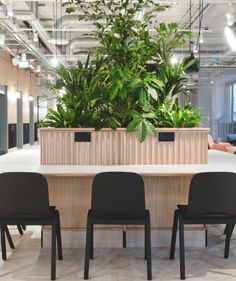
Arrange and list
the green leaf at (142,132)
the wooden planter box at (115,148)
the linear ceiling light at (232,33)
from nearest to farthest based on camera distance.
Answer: the green leaf at (142,132) < the wooden planter box at (115,148) < the linear ceiling light at (232,33)

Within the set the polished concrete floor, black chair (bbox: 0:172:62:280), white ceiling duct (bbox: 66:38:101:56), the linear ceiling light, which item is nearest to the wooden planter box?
the polished concrete floor

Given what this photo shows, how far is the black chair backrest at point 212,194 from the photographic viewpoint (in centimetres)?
334

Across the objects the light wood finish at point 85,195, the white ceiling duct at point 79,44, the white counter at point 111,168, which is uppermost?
the white ceiling duct at point 79,44

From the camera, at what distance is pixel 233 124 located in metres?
15.7

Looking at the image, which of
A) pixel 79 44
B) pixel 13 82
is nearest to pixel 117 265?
pixel 79 44

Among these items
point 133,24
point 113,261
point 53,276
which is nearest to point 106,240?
point 113,261

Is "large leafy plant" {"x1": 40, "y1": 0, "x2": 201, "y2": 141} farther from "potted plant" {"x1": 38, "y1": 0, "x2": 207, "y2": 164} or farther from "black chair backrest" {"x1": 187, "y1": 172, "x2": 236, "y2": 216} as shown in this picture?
"black chair backrest" {"x1": 187, "y1": 172, "x2": 236, "y2": 216}

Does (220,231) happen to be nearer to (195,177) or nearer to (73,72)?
(195,177)

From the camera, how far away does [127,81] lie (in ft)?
14.0

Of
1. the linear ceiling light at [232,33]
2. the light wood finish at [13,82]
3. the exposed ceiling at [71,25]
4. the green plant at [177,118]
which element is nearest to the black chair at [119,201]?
the green plant at [177,118]

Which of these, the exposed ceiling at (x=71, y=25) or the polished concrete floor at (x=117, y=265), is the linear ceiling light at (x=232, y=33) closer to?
Result: the exposed ceiling at (x=71, y=25)

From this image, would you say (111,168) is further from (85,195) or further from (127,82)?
(127,82)

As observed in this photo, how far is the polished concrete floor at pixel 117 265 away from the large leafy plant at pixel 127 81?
3.87 ft

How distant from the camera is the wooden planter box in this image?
432cm
